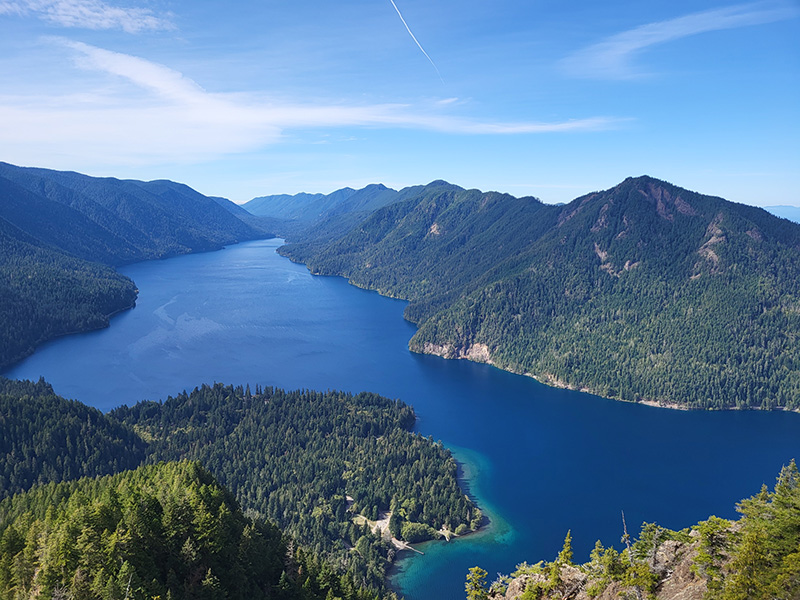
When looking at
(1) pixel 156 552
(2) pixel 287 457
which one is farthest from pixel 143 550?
(2) pixel 287 457

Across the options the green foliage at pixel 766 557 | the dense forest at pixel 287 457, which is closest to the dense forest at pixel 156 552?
the dense forest at pixel 287 457

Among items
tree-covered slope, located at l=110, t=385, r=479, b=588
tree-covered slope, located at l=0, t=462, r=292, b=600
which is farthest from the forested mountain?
tree-covered slope, located at l=110, t=385, r=479, b=588

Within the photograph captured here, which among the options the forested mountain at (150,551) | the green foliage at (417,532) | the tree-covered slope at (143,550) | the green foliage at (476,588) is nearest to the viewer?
the tree-covered slope at (143,550)

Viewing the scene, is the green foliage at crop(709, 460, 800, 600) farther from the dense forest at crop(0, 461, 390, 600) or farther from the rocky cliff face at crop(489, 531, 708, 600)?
the dense forest at crop(0, 461, 390, 600)

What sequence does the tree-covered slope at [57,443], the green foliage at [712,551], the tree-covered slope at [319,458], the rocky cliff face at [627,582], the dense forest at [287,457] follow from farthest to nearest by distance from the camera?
the tree-covered slope at [57,443] < the tree-covered slope at [319,458] < the dense forest at [287,457] < the rocky cliff face at [627,582] < the green foliage at [712,551]

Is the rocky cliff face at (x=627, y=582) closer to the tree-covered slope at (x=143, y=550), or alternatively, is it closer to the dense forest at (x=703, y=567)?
the dense forest at (x=703, y=567)

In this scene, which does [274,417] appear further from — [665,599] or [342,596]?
[665,599]
